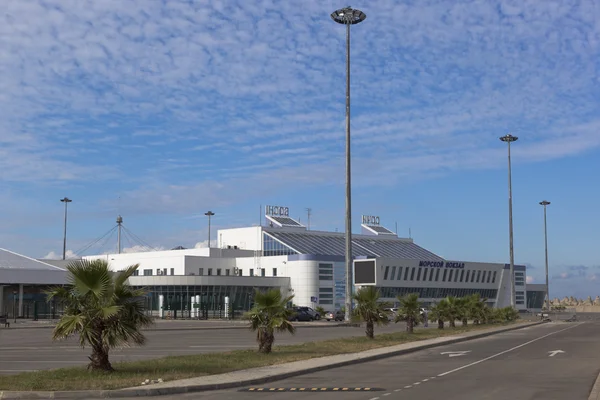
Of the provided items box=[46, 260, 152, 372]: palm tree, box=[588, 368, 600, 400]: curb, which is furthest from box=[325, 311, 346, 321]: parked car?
box=[588, 368, 600, 400]: curb

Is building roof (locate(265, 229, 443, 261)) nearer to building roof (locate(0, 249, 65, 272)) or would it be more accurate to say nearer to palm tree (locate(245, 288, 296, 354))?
building roof (locate(0, 249, 65, 272))

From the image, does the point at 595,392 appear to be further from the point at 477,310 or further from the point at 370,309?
the point at 477,310

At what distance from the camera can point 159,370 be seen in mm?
18922

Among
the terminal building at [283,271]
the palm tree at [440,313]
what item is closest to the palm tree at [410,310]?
the palm tree at [440,313]

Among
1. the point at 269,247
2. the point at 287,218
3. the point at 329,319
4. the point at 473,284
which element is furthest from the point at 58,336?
the point at 473,284

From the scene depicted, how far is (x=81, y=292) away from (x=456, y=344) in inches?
823

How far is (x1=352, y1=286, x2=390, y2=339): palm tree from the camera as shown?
33.6m

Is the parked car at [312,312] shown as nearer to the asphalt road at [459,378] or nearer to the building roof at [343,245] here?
the building roof at [343,245]

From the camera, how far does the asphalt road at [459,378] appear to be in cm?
1548

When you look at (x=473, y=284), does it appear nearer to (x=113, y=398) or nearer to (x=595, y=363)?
(x=595, y=363)

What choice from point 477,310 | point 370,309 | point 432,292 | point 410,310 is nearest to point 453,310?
point 477,310

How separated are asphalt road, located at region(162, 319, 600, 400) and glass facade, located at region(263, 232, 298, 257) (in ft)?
256

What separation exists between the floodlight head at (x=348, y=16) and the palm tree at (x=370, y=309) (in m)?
18.6

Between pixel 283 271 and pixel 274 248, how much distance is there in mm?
6855
